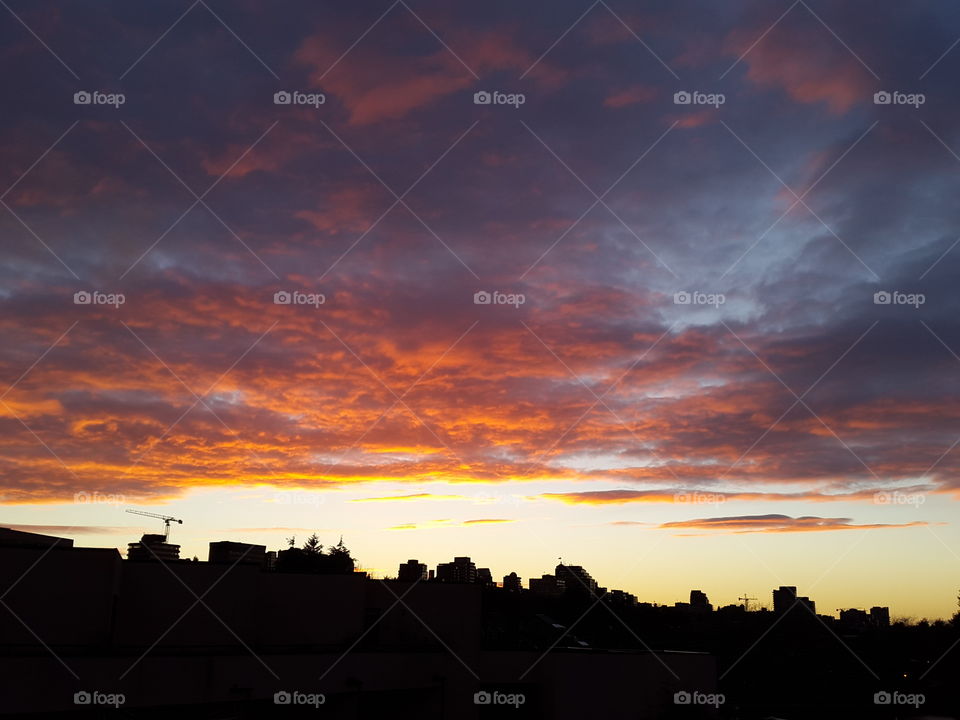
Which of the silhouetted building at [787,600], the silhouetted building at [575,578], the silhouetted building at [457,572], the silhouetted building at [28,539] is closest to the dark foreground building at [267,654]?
the silhouetted building at [28,539]

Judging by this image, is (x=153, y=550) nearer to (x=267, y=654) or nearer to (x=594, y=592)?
(x=267, y=654)

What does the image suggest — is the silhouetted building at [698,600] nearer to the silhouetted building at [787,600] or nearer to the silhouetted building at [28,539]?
the silhouetted building at [787,600]

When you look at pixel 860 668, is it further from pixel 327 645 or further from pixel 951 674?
pixel 327 645

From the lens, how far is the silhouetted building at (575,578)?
110412 millimetres

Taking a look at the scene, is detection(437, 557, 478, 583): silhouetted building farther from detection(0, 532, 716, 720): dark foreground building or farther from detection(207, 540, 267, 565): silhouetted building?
detection(207, 540, 267, 565): silhouetted building

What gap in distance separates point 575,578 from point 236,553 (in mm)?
86648

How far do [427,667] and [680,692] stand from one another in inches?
484

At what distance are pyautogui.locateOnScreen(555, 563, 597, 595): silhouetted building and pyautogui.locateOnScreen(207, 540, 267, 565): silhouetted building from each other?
70.6m

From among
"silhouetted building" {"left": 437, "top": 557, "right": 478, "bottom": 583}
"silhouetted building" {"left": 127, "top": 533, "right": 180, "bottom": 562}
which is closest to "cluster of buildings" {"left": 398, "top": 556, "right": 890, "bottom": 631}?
"silhouetted building" {"left": 437, "top": 557, "right": 478, "bottom": 583}

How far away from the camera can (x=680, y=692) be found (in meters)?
36.1

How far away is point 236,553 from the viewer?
39.4 metres

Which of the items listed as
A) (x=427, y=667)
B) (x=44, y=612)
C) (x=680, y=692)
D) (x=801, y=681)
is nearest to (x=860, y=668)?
(x=801, y=681)

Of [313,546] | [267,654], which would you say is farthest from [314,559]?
[267,654]

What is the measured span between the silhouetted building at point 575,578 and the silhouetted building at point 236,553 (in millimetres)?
70647
